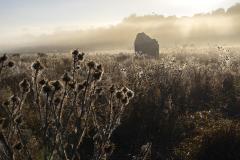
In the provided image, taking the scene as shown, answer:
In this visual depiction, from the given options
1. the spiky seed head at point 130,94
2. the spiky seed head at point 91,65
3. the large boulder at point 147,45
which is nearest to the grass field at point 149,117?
the spiky seed head at point 91,65

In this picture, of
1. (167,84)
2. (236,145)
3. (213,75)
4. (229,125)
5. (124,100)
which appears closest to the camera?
(124,100)

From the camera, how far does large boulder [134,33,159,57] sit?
2784 cm

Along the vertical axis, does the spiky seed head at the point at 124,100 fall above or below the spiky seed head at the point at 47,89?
below

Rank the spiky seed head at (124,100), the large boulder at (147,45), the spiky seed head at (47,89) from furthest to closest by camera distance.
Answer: the large boulder at (147,45)
the spiky seed head at (124,100)
the spiky seed head at (47,89)

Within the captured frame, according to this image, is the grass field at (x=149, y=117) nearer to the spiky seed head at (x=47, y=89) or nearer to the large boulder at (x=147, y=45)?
the spiky seed head at (x=47, y=89)

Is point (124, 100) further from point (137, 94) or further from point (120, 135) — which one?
point (137, 94)

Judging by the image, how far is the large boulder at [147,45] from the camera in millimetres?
27844

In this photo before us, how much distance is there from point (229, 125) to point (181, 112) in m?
2.18

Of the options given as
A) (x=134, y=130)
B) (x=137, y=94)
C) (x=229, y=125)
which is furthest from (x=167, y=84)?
(x=229, y=125)

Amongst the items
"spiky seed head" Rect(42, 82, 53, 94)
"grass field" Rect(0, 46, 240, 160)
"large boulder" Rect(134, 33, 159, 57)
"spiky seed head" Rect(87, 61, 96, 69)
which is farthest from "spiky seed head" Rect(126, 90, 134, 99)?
"large boulder" Rect(134, 33, 159, 57)

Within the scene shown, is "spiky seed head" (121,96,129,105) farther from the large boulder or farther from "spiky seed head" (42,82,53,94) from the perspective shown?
the large boulder

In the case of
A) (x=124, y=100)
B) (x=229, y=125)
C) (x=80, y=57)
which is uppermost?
(x=80, y=57)

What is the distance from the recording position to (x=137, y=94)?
10.8m

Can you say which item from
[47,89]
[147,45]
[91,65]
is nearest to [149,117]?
[91,65]
